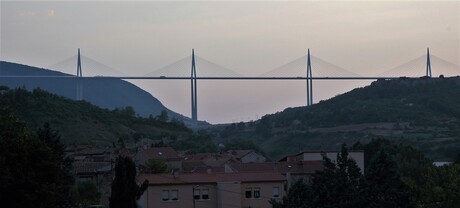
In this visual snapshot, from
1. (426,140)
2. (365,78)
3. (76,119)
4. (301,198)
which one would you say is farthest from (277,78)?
(301,198)

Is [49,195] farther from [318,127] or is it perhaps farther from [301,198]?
[318,127]

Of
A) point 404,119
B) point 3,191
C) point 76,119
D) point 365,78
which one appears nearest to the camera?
point 3,191

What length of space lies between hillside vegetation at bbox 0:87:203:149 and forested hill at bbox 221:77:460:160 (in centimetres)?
1065

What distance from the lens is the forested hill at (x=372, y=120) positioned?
9900 cm

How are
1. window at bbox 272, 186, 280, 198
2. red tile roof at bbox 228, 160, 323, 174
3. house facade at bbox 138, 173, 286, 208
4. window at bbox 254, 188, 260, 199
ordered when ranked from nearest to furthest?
1. house facade at bbox 138, 173, 286, 208
2. window at bbox 254, 188, 260, 199
3. window at bbox 272, 186, 280, 198
4. red tile roof at bbox 228, 160, 323, 174

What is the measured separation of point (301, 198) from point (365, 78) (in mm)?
88603

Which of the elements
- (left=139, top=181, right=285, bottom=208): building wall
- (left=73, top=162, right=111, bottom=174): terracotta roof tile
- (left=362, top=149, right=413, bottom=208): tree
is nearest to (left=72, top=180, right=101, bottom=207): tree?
(left=139, top=181, right=285, bottom=208): building wall

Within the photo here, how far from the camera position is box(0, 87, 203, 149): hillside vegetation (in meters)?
78.6

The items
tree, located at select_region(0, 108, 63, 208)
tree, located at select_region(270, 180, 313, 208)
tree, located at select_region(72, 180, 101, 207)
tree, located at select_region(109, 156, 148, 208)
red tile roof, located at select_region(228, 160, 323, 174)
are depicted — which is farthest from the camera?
red tile roof, located at select_region(228, 160, 323, 174)

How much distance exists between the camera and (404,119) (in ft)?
364

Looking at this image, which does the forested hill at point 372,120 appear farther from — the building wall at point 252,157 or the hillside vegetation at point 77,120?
the building wall at point 252,157

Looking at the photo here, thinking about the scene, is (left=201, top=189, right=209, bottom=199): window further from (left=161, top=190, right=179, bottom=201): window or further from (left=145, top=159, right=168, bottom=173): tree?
(left=145, top=159, right=168, bottom=173): tree

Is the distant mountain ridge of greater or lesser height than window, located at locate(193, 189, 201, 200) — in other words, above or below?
above

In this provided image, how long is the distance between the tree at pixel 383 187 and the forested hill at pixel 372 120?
5589 cm
